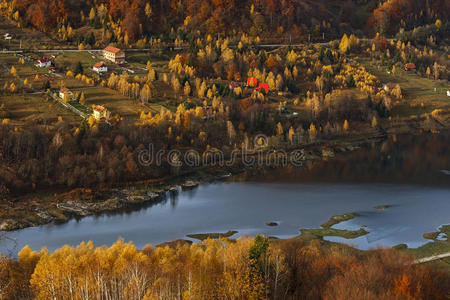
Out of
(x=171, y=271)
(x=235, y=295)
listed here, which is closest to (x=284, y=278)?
(x=235, y=295)

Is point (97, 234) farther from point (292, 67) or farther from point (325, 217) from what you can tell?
point (292, 67)

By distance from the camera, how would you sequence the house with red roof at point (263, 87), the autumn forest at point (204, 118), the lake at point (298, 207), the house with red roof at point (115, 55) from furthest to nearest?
the house with red roof at point (115, 55), the house with red roof at point (263, 87), the lake at point (298, 207), the autumn forest at point (204, 118)

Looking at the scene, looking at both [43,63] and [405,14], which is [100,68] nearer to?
[43,63]

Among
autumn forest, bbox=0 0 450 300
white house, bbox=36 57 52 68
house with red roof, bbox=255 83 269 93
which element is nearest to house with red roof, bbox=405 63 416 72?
autumn forest, bbox=0 0 450 300

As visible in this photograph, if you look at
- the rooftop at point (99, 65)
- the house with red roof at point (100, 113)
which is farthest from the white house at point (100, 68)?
the house with red roof at point (100, 113)

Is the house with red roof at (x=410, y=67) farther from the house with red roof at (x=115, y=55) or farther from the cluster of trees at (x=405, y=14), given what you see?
the house with red roof at (x=115, y=55)
